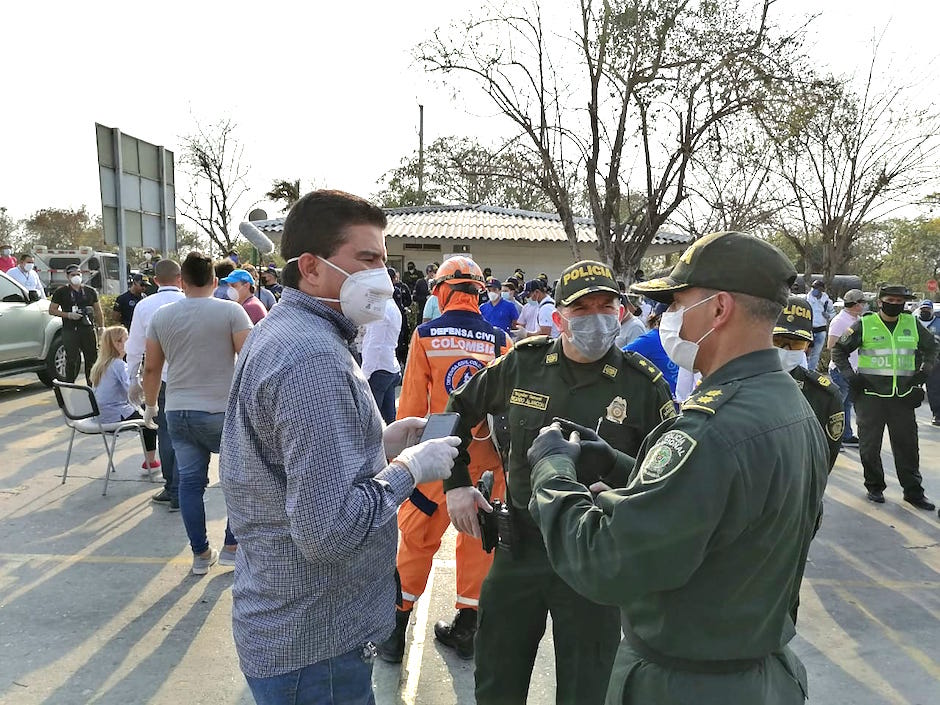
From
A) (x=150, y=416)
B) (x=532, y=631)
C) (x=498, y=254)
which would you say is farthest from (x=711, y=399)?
(x=498, y=254)

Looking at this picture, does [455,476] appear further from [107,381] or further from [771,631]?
[107,381]

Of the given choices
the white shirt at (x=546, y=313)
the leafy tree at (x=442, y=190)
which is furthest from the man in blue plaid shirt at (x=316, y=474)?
the leafy tree at (x=442, y=190)

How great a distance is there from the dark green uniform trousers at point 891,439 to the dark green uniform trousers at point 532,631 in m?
4.78

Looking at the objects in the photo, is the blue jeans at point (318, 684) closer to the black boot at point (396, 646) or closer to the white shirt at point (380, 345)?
the black boot at point (396, 646)

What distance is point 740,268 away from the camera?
1566 mm

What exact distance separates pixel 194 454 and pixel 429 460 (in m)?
3.04

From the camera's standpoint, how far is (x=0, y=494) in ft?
19.3

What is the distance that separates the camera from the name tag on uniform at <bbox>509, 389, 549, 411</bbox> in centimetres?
280

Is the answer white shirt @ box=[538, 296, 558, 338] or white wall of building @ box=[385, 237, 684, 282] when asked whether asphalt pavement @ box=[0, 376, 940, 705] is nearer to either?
white shirt @ box=[538, 296, 558, 338]

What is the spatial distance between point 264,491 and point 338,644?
433mm

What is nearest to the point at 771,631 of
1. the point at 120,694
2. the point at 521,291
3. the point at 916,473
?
the point at 120,694

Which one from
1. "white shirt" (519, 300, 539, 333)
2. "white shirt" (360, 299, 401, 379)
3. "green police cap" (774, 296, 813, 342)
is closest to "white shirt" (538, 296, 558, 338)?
"white shirt" (519, 300, 539, 333)

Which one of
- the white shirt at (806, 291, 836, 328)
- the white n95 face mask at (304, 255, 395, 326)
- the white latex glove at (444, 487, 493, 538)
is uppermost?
the white n95 face mask at (304, 255, 395, 326)

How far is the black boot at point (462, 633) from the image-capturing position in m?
3.63
